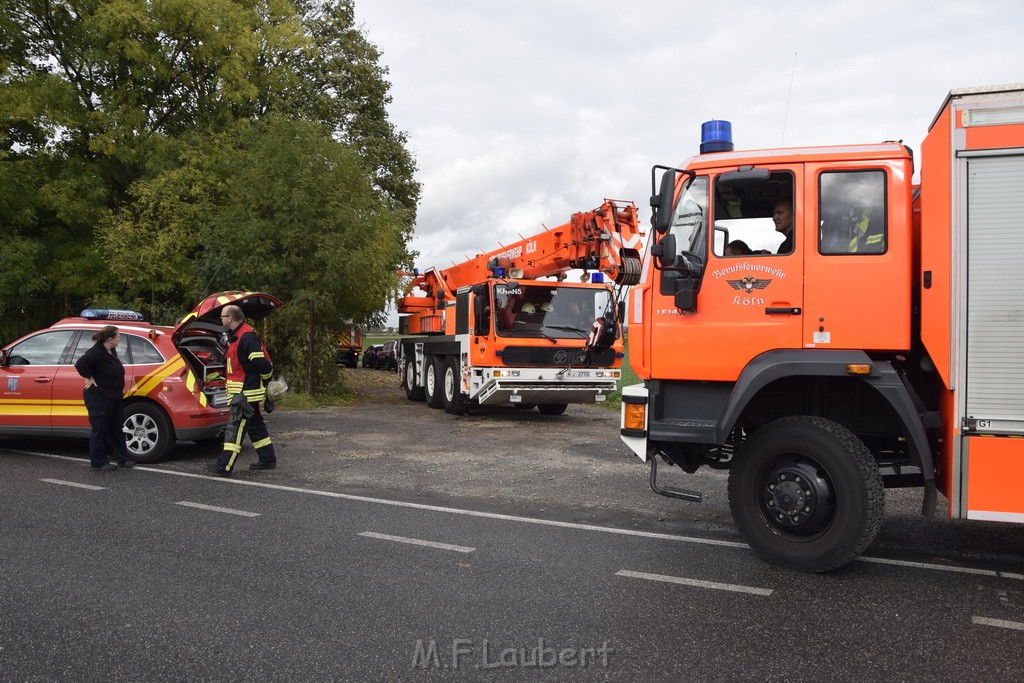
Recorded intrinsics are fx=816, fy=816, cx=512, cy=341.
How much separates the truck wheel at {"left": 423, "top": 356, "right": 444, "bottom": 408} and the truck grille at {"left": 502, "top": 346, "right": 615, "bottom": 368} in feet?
9.80

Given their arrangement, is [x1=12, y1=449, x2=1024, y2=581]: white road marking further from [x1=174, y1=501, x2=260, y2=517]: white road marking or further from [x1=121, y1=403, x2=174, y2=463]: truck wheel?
[x1=174, y1=501, x2=260, y2=517]: white road marking

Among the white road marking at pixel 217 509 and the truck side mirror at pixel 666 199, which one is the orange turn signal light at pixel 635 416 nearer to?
the truck side mirror at pixel 666 199

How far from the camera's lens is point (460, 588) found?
A: 4.84 metres

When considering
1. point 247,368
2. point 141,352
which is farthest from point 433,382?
point 247,368

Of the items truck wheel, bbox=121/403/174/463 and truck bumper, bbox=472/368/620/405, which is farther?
truck bumper, bbox=472/368/620/405

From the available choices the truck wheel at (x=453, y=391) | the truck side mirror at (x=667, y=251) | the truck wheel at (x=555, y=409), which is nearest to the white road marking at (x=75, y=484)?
the truck side mirror at (x=667, y=251)

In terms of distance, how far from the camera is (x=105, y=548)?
5.63m

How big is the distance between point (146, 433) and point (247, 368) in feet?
5.44

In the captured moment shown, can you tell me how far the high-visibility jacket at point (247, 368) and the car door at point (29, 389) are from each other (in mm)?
2428

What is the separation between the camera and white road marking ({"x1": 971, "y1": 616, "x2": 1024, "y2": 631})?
4.26m

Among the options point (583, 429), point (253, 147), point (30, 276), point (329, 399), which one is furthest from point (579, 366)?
point (30, 276)

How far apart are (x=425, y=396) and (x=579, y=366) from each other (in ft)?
17.1

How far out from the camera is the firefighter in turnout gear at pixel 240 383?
8508mm

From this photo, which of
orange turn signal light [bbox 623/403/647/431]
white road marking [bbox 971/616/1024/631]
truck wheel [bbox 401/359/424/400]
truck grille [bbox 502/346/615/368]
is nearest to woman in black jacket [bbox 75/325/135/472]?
orange turn signal light [bbox 623/403/647/431]
